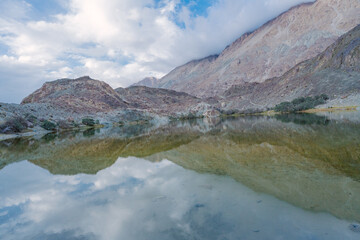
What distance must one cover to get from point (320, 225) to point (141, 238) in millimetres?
3817

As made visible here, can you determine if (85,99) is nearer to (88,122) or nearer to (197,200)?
(88,122)

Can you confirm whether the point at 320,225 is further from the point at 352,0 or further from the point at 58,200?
the point at 352,0

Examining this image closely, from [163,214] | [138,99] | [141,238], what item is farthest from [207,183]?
[138,99]

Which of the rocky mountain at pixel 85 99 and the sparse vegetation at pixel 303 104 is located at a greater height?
the rocky mountain at pixel 85 99

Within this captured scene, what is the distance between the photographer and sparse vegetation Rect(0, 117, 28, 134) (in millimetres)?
39247

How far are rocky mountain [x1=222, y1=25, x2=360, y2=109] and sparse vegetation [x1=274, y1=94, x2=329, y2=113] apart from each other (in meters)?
3.83

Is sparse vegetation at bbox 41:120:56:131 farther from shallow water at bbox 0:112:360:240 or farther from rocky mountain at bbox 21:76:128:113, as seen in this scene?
shallow water at bbox 0:112:360:240

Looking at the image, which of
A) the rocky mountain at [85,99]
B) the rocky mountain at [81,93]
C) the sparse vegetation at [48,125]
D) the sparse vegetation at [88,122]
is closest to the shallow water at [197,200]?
the sparse vegetation at [48,125]

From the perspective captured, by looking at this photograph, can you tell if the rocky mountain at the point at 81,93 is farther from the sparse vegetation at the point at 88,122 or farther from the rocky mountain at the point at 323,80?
the rocky mountain at the point at 323,80

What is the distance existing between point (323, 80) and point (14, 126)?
10219 cm

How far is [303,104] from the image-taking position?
77.1 meters

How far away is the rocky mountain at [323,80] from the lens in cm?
7619

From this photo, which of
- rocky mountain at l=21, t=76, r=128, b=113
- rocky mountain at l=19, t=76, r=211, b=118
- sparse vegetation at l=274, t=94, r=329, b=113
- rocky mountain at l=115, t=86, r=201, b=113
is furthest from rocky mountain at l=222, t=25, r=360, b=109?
rocky mountain at l=21, t=76, r=128, b=113

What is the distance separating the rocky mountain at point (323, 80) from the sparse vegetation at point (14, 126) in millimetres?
84569
